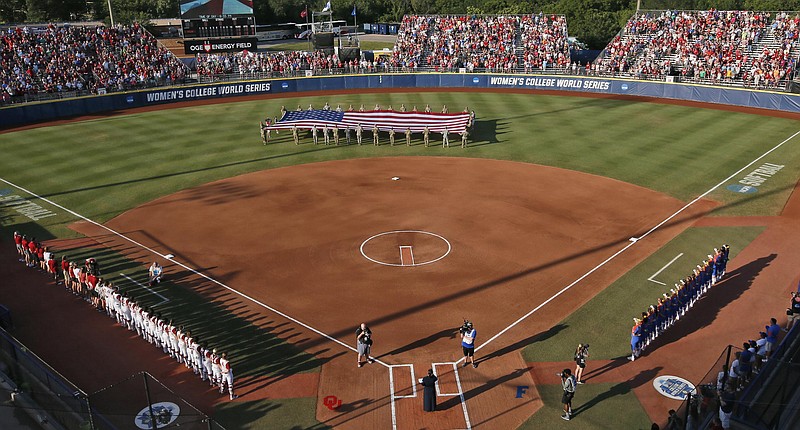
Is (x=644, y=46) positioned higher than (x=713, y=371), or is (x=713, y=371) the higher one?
(x=644, y=46)

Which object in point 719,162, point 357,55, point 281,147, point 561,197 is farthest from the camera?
point 357,55

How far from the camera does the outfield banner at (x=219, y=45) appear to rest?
221ft

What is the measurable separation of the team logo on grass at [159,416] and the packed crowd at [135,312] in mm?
1444

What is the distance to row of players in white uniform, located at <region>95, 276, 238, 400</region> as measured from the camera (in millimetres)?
16906

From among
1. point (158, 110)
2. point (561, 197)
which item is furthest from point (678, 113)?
point (158, 110)

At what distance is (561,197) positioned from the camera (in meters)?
31.8

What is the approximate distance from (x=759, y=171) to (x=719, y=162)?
7.39 feet

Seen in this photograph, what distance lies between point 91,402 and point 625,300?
1729 centimetres

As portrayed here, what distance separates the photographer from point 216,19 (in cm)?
6819

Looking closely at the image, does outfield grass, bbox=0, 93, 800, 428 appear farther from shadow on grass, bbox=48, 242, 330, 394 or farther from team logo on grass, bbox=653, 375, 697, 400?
team logo on grass, bbox=653, 375, 697, 400

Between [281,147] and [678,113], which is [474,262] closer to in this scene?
[281,147]

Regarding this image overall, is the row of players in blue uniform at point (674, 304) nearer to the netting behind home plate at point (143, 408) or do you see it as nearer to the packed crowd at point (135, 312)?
the packed crowd at point (135, 312)

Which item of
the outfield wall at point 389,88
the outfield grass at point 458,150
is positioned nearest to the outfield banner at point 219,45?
the outfield wall at point 389,88

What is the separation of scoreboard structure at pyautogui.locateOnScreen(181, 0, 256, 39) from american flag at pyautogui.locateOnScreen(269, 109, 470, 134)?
30610 millimetres
